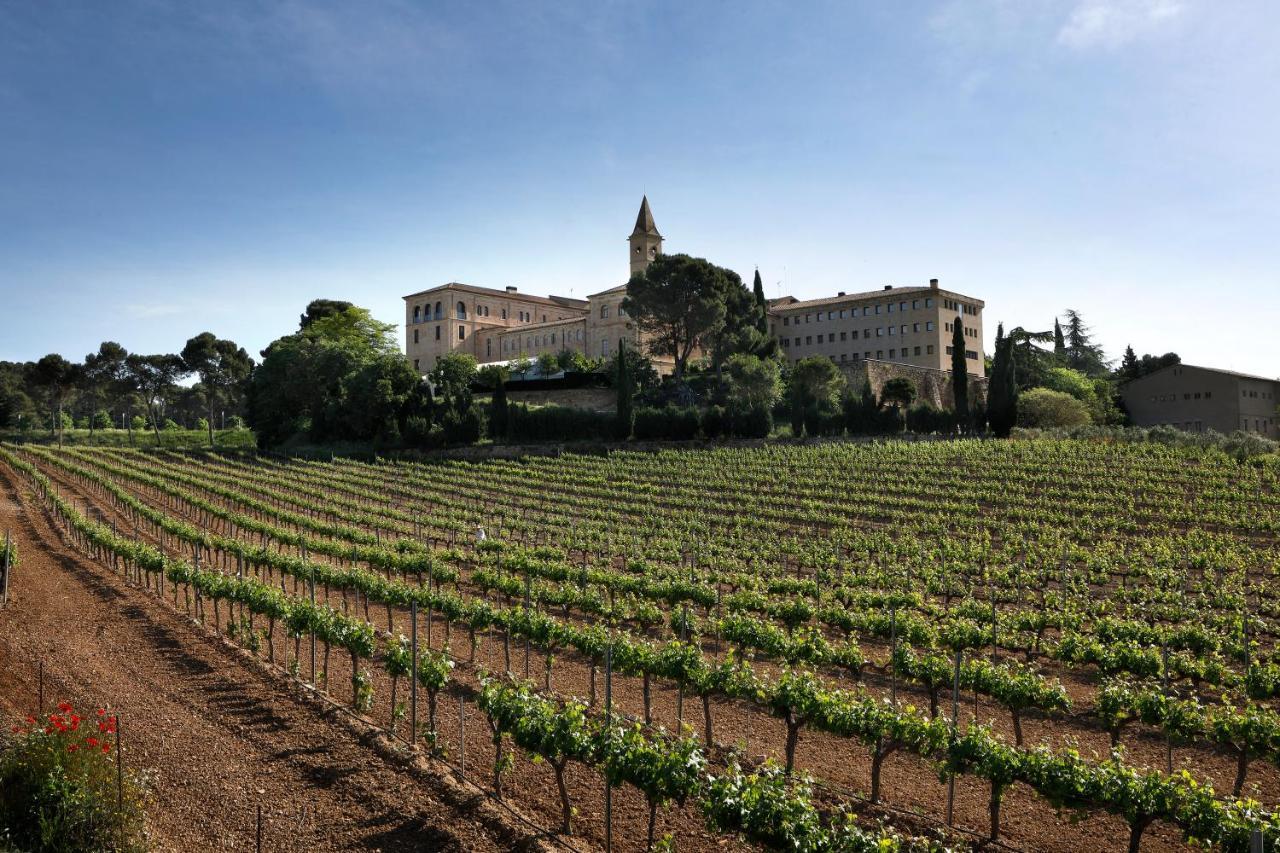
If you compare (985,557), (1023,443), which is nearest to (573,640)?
(985,557)

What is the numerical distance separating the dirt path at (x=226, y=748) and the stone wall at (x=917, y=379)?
190 ft

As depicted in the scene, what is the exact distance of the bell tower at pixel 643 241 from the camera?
82500mm

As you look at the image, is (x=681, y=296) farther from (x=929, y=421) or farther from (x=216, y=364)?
(x=216, y=364)

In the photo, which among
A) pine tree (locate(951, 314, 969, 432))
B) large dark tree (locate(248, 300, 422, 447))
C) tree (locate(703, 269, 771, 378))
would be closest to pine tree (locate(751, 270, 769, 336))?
tree (locate(703, 269, 771, 378))

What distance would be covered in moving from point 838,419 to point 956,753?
153 feet

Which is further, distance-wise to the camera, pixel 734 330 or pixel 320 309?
pixel 320 309

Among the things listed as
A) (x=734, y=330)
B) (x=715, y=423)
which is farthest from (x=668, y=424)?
(x=734, y=330)

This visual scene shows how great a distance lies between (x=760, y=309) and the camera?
6931 cm

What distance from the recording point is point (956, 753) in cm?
880

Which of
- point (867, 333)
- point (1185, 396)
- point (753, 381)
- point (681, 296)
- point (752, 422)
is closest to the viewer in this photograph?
point (752, 422)

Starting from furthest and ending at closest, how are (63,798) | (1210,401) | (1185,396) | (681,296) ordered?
(681,296) < (1185,396) < (1210,401) < (63,798)

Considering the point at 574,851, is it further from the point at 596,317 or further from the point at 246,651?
the point at 596,317

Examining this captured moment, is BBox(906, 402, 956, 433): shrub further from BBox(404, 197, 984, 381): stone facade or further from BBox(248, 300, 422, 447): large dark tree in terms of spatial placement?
BBox(248, 300, 422, 447): large dark tree

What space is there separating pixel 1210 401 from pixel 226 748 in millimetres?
64404
